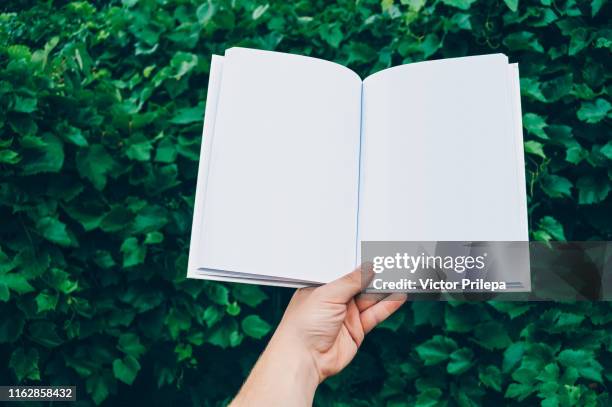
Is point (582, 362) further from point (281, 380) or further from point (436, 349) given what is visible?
point (281, 380)

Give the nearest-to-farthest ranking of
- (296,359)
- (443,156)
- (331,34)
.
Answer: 1. (443,156)
2. (296,359)
3. (331,34)

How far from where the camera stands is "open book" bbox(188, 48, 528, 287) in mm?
1244

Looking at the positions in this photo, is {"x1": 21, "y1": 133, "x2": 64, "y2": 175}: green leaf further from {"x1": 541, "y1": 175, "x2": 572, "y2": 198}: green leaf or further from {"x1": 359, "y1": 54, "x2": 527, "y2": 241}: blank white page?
{"x1": 541, "y1": 175, "x2": 572, "y2": 198}: green leaf

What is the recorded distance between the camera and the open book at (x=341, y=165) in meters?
1.24

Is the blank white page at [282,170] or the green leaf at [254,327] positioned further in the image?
the green leaf at [254,327]

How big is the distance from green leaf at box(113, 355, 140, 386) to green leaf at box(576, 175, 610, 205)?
4.51 feet

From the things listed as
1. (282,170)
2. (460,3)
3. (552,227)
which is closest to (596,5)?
(460,3)

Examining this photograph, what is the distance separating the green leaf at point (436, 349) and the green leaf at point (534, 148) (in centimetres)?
57

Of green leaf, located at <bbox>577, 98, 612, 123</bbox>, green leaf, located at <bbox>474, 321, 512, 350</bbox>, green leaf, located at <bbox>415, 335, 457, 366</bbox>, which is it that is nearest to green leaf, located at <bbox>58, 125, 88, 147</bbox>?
green leaf, located at <bbox>415, 335, 457, 366</bbox>

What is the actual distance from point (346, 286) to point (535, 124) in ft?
2.43

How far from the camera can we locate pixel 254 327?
5.50 ft

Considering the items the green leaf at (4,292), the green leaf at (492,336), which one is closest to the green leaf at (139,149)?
the green leaf at (4,292)

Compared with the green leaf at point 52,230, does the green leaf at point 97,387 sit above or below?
below

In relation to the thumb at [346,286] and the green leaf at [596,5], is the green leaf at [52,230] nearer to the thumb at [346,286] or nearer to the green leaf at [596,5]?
the thumb at [346,286]
